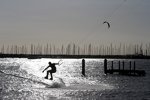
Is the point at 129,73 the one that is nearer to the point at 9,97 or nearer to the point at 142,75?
the point at 142,75

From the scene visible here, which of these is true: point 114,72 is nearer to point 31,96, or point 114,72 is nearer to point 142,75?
point 142,75

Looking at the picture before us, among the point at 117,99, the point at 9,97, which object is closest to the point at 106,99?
the point at 117,99

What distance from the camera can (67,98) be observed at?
1329 inches

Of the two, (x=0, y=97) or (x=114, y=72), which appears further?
(x=114, y=72)

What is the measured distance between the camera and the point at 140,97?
38.3 m

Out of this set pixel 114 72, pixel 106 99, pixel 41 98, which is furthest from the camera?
pixel 114 72

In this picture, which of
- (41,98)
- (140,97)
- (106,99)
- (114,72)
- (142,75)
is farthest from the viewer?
(114,72)

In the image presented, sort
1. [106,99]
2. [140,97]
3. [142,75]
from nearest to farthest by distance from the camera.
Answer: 1. [106,99]
2. [140,97]
3. [142,75]

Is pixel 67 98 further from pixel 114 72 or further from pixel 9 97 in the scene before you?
pixel 114 72

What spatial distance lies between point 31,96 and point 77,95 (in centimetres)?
420

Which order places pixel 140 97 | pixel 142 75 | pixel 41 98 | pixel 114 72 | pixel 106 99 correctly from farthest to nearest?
pixel 114 72 < pixel 142 75 < pixel 140 97 < pixel 106 99 < pixel 41 98

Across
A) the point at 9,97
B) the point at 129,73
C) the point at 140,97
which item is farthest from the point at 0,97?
the point at 129,73

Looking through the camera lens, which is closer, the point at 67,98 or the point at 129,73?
the point at 67,98

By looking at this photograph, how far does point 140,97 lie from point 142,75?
42.0m
